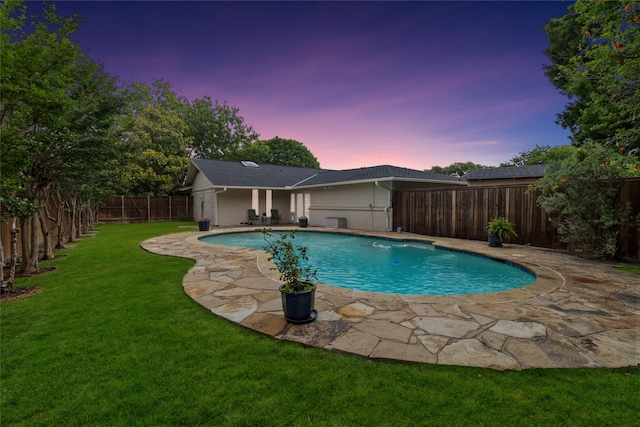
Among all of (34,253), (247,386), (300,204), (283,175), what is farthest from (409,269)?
(283,175)

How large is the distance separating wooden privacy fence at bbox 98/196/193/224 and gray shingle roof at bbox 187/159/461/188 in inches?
75.6

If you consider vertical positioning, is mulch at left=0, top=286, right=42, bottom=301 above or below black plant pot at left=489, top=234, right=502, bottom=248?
below

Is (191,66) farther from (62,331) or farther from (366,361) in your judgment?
(366,361)

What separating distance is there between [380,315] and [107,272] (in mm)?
5545

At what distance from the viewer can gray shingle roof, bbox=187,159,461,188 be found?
13.3 m

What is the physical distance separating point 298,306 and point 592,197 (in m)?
7.21

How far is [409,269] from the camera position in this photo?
702cm

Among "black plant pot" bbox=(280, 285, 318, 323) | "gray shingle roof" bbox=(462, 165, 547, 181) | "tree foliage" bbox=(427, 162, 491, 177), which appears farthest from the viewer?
"tree foliage" bbox=(427, 162, 491, 177)

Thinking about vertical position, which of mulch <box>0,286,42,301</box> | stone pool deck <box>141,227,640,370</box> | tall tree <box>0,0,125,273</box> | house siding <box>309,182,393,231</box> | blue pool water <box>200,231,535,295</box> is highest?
tall tree <box>0,0,125,273</box>

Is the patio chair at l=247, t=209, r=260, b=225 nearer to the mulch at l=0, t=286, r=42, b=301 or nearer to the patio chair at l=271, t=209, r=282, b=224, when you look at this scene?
the patio chair at l=271, t=209, r=282, b=224

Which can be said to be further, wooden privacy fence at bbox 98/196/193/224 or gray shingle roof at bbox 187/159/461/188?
wooden privacy fence at bbox 98/196/193/224

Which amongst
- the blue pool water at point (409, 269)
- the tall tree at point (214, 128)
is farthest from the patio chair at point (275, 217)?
the tall tree at point (214, 128)

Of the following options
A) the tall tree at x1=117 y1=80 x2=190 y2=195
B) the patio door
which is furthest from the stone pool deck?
the tall tree at x1=117 y1=80 x2=190 y2=195

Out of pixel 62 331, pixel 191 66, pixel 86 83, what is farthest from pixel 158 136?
pixel 62 331
